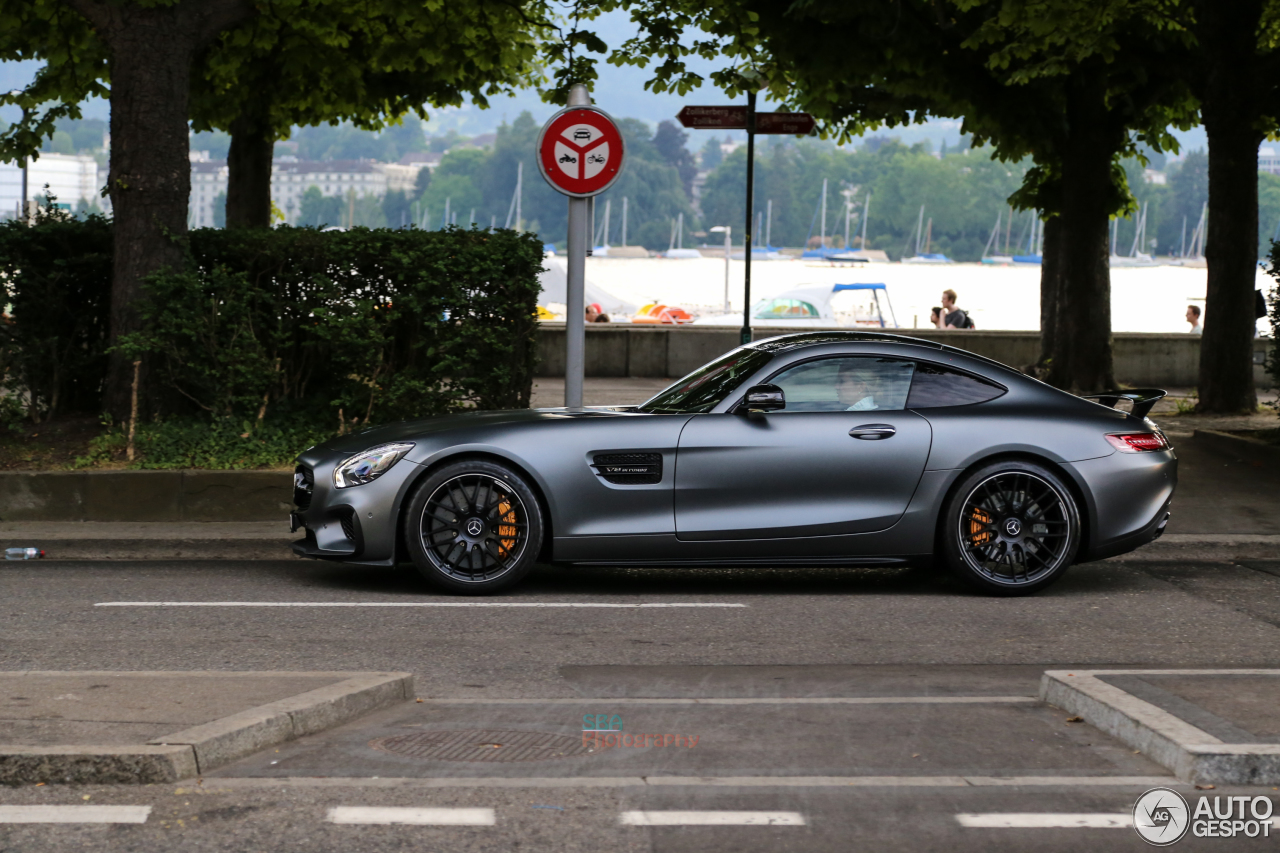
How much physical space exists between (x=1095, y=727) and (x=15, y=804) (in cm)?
348

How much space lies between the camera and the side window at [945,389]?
8359mm

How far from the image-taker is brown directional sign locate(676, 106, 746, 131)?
15.8m

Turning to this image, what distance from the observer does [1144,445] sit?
8.38 meters

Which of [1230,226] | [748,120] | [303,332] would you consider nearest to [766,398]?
[303,332]

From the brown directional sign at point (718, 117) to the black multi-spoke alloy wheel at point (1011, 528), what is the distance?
26.7ft

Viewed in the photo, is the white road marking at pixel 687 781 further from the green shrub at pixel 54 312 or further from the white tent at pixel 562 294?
the white tent at pixel 562 294

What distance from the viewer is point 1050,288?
2336cm

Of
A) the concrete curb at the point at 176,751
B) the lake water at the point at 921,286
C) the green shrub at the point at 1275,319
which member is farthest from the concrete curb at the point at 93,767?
the lake water at the point at 921,286

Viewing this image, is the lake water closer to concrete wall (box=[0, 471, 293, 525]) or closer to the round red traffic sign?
the round red traffic sign

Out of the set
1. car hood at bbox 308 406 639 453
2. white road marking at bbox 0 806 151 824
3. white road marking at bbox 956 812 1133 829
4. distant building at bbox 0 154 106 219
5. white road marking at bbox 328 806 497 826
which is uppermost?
distant building at bbox 0 154 106 219

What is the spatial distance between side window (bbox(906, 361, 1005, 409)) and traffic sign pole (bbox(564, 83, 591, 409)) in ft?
9.28

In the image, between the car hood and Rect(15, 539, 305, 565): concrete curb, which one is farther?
Rect(15, 539, 305, 565): concrete curb

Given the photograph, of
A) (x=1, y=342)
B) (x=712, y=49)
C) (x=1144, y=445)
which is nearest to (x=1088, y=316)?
(x=712, y=49)

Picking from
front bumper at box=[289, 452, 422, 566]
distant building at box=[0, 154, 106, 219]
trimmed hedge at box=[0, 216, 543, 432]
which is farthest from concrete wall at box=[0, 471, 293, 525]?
distant building at box=[0, 154, 106, 219]
